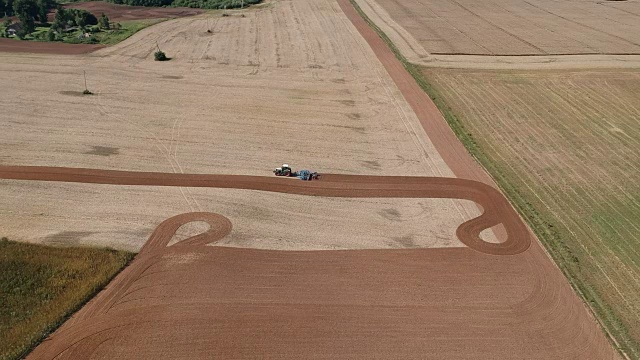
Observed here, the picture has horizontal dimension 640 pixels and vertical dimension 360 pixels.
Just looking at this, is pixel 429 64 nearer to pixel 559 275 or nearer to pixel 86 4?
pixel 559 275

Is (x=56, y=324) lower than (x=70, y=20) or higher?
lower

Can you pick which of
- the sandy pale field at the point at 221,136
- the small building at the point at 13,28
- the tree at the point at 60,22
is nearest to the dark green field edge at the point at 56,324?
the sandy pale field at the point at 221,136

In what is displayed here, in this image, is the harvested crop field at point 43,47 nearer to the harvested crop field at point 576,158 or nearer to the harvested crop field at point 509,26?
the harvested crop field at point 509,26

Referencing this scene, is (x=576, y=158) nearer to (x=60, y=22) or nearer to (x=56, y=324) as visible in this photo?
(x=56, y=324)

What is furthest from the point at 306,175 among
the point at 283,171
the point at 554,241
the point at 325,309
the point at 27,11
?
the point at 27,11

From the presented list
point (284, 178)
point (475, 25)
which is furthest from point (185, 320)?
point (475, 25)
